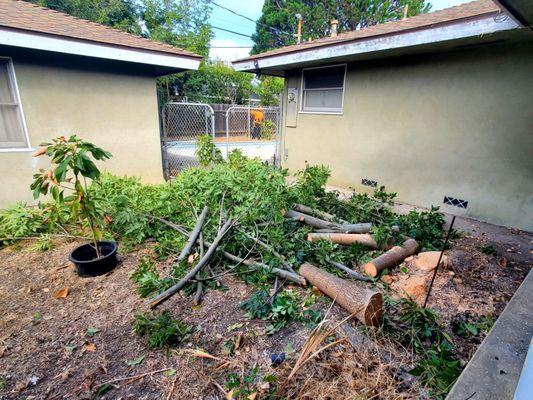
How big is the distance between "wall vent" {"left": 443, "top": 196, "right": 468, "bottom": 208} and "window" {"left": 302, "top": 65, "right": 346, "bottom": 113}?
2828 mm

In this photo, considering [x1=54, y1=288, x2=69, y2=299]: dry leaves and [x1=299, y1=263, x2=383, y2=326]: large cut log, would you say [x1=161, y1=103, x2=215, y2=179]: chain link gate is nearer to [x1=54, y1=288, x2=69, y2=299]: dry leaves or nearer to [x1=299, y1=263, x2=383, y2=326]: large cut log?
[x1=54, y1=288, x2=69, y2=299]: dry leaves

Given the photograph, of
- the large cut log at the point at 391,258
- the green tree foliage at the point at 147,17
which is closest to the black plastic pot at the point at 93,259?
the large cut log at the point at 391,258

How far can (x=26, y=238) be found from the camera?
12.0ft

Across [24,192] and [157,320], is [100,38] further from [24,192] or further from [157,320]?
[157,320]

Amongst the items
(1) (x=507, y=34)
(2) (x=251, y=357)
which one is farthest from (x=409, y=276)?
(1) (x=507, y=34)

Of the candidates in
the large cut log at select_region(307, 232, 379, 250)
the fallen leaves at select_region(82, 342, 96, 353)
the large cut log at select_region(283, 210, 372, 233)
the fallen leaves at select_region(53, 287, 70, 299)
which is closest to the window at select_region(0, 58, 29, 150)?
the fallen leaves at select_region(53, 287, 70, 299)

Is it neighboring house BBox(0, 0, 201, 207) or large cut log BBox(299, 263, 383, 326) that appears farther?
neighboring house BBox(0, 0, 201, 207)

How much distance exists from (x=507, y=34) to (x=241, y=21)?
743 inches

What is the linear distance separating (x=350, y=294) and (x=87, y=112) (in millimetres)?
5511

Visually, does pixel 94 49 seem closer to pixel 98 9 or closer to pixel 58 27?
pixel 58 27

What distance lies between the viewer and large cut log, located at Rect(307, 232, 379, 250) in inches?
131

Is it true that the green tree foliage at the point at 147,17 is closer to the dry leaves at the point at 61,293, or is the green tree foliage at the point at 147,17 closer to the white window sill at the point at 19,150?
the white window sill at the point at 19,150

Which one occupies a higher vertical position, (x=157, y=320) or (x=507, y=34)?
(x=507, y=34)

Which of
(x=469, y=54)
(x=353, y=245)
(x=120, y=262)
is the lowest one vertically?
(x=120, y=262)
